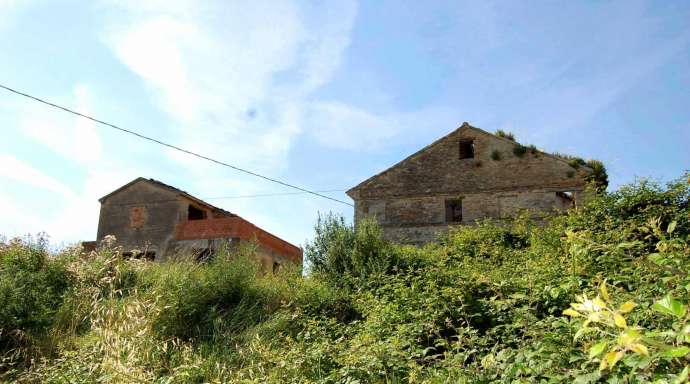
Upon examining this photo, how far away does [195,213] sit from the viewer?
25219 millimetres

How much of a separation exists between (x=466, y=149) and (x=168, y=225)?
1187 centimetres

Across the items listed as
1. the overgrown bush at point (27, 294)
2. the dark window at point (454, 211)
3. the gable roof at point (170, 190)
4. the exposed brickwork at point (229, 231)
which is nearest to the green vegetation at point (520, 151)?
the dark window at point (454, 211)

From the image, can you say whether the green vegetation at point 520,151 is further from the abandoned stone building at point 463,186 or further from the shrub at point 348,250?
the shrub at point 348,250

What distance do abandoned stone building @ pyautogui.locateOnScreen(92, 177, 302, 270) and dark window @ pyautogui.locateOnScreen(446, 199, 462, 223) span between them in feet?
19.1

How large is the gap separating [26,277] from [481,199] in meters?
15.5

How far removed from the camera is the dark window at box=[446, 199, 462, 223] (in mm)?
21953

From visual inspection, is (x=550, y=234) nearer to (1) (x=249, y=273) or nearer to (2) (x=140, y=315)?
(1) (x=249, y=273)

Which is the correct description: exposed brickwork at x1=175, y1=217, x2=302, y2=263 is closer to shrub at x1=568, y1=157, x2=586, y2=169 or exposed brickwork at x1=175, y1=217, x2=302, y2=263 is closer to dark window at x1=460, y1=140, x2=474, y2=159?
dark window at x1=460, y1=140, x2=474, y2=159

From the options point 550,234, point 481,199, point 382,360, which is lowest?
point 382,360

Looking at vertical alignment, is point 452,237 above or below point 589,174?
below

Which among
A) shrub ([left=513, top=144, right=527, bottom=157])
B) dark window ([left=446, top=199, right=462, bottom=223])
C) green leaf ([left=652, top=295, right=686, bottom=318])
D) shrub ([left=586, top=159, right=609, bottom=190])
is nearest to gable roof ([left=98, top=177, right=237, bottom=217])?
dark window ([left=446, top=199, right=462, bottom=223])

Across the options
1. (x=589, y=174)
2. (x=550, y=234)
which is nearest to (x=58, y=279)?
(x=550, y=234)

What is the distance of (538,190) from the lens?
21.0m

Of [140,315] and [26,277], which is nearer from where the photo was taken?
[140,315]
